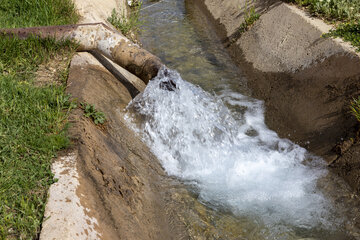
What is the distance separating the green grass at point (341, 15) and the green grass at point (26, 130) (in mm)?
4371

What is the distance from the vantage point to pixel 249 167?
5.52 metres

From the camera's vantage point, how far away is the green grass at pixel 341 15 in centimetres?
622

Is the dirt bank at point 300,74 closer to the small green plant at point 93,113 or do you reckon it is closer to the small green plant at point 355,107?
the small green plant at point 355,107

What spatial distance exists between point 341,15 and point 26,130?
5.88 m

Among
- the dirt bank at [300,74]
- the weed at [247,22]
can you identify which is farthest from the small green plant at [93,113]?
the weed at [247,22]

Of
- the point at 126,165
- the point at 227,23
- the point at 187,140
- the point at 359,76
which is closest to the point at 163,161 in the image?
the point at 187,140

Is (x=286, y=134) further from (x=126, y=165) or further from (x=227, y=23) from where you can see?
(x=227, y=23)

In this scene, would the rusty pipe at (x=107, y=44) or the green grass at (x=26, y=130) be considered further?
the rusty pipe at (x=107, y=44)

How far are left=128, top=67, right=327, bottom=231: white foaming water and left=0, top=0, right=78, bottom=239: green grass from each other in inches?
58.3

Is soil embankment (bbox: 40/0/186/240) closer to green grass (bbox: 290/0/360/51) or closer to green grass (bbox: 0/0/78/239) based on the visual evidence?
green grass (bbox: 0/0/78/239)

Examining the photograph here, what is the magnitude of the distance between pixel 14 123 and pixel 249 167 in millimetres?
3226

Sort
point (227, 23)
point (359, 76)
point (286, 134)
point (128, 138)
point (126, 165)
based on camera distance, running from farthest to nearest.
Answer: point (227, 23) → point (286, 134) → point (359, 76) → point (128, 138) → point (126, 165)

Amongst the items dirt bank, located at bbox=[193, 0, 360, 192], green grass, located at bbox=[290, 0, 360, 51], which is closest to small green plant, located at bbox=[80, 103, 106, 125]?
dirt bank, located at bbox=[193, 0, 360, 192]

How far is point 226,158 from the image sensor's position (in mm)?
5609
